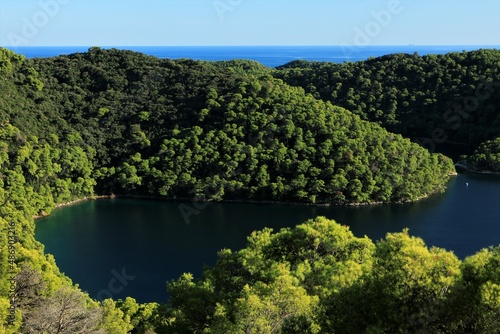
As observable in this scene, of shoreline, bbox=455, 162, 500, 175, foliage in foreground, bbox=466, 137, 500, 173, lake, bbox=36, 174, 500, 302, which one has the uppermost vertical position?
foliage in foreground, bbox=466, 137, 500, 173

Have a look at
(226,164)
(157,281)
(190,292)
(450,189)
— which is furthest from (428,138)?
(190,292)

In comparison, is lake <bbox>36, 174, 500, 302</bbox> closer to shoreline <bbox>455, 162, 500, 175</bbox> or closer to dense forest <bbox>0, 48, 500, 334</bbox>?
dense forest <bbox>0, 48, 500, 334</bbox>

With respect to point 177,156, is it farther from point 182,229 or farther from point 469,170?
point 469,170

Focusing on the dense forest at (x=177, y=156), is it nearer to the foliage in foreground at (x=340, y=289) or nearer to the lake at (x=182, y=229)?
the foliage in foreground at (x=340, y=289)

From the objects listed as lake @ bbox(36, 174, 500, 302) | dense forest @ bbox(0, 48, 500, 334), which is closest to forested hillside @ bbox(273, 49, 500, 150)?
dense forest @ bbox(0, 48, 500, 334)

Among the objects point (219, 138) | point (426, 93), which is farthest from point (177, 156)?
point (426, 93)
